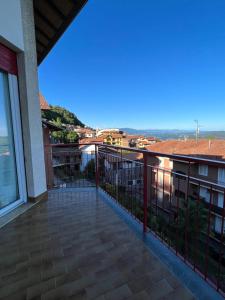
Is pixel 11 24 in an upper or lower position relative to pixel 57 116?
lower

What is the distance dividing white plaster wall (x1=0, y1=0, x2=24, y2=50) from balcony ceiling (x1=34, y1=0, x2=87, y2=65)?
0.65 metres

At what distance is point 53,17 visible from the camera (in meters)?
3.14

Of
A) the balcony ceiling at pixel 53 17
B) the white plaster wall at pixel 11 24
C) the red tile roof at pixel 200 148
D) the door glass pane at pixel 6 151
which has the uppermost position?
the balcony ceiling at pixel 53 17

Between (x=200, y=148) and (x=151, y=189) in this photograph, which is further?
(x=200, y=148)

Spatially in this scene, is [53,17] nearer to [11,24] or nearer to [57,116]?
[11,24]

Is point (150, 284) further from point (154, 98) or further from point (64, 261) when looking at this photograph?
point (154, 98)

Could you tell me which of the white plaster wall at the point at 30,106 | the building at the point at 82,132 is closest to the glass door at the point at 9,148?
the white plaster wall at the point at 30,106

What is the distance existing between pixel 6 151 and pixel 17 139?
0.85 feet

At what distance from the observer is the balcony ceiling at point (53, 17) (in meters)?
2.81

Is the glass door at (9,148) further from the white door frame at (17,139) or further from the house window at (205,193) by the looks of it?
the house window at (205,193)

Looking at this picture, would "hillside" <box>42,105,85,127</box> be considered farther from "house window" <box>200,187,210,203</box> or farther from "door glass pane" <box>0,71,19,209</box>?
"house window" <box>200,187,210,203</box>

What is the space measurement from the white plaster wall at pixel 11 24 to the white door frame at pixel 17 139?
45 cm

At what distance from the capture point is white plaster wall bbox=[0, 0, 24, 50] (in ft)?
7.03

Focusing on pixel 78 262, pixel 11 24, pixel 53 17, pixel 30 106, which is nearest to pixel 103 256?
pixel 78 262
